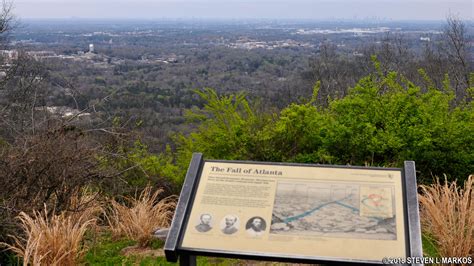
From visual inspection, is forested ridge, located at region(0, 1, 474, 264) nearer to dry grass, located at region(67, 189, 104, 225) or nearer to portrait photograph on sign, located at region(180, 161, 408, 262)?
dry grass, located at region(67, 189, 104, 225)

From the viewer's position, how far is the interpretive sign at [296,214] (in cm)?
312

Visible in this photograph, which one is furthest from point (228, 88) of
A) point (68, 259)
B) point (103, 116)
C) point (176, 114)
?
point (68, 259)

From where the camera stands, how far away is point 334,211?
10.9 feet

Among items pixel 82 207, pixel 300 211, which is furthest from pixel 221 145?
pixel 300 211

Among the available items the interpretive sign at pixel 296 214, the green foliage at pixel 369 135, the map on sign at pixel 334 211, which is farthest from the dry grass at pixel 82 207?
the map on sign at pixel 334 211

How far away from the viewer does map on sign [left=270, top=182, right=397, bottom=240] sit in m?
3.21

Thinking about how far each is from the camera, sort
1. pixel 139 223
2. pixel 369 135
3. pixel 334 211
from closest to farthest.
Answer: pixel 334 211
pixel 139 223
pixel 369 135

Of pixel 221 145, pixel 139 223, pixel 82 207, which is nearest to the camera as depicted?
pixel 139 223

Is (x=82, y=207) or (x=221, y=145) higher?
(x=221, y=145)

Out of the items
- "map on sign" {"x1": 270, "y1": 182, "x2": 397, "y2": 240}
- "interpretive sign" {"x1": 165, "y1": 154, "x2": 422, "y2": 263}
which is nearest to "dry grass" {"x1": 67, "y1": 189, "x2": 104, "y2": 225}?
"interpretive sign" {"x1": 165, "y1": 154, "x2": 422, "y2": 263}

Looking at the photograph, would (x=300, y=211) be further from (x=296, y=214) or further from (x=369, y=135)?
(x=369, y=135)

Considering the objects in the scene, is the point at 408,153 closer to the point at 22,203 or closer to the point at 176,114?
the point at 22,203

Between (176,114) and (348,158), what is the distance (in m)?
26.4

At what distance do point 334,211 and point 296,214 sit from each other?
242 millimetres
